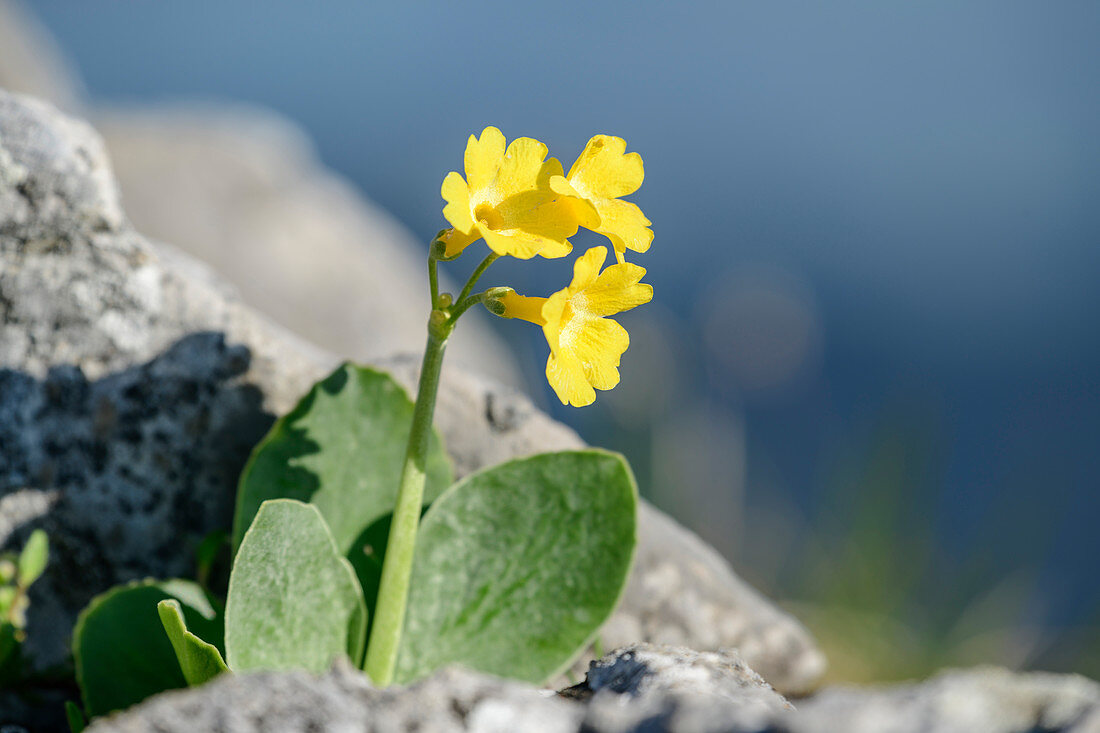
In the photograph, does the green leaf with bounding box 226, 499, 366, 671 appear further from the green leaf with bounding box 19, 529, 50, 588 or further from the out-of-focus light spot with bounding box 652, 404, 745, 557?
the out-of-focus light spot with bounding box 652, 404, 745, 557

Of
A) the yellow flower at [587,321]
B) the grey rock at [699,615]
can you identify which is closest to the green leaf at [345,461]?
the yellow flower at [587,321]

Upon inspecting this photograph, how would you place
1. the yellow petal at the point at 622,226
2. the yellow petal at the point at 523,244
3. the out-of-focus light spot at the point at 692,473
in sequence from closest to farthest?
the yellow petal at the point at 523,244 → the yellow petal at the point at 622,226 → the out-of-focus light spot at the point at 692,473

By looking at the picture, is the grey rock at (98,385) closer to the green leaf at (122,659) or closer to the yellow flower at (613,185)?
the green leaf at (122,659)

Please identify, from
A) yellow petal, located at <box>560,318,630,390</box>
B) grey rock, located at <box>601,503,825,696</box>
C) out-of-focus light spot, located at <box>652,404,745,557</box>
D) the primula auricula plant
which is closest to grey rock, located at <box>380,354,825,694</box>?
grey rock, located at <box>601,503,825,696</box>

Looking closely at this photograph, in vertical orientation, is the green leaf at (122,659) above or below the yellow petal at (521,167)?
below

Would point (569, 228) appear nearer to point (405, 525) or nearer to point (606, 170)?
point (606, 170)
